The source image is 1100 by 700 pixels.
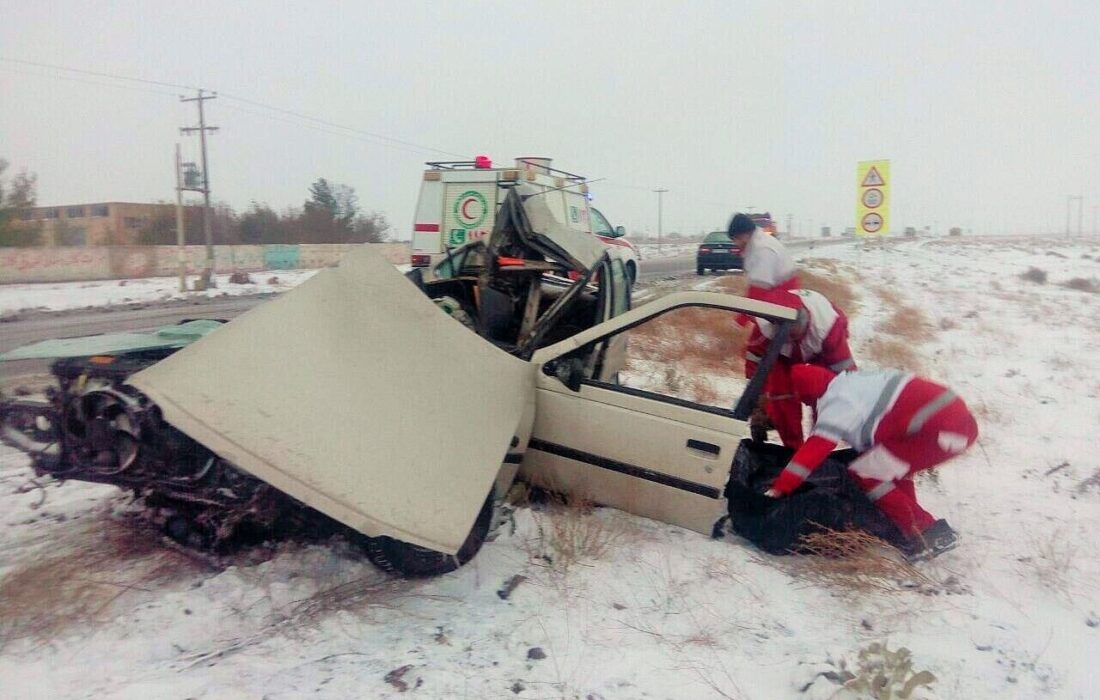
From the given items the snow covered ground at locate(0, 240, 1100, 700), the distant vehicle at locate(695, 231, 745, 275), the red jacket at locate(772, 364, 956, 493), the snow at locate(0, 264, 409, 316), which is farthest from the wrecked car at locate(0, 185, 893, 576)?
the distant vehicle at locate(695, 231, 745, 275)

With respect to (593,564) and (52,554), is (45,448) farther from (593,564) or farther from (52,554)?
(593,564)

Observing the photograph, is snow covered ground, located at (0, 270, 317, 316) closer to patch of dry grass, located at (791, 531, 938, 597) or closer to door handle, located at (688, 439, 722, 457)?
door handle, located at (688, 439, 722, 457)

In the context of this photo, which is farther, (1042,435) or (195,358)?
(1042,435)

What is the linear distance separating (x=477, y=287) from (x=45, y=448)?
10.3 ft

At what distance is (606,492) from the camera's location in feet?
13.7

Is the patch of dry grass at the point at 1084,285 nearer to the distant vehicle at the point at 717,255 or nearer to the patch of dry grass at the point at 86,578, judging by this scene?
the distant vehicle at the point at 717,255

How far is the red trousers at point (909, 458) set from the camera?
12.2 feet

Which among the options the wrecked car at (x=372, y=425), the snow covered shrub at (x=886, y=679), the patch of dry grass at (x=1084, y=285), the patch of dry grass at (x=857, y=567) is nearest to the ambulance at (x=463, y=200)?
the wrecked car at (x=372, y=425)

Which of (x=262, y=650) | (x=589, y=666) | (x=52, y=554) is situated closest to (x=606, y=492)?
(x=589, y=666)

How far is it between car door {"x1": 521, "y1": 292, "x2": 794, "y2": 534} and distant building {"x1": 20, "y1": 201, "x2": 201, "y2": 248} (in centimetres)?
3652

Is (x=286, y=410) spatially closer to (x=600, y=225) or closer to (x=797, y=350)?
(x=797, y=350)

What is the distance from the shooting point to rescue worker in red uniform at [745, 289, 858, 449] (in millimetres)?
4812

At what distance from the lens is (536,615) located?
338 centimetres

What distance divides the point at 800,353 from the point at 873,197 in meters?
11.5
